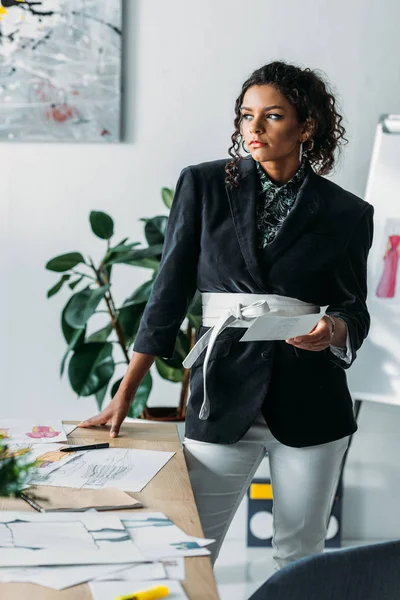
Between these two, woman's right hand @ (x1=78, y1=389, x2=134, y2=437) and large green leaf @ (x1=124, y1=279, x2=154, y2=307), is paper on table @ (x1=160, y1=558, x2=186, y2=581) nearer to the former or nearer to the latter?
woman's right hand @ (x1=78, y1=389, x2=134, y2=437)

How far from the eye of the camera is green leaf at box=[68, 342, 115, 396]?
2795 mm

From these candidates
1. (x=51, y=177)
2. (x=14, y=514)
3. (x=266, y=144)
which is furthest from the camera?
(x=51, y=177)

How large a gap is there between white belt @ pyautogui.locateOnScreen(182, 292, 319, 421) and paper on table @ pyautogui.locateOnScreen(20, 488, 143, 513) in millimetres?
347

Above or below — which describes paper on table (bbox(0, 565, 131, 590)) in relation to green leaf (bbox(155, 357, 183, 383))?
above

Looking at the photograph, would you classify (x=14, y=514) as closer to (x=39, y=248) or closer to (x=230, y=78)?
(x=39, y=248)

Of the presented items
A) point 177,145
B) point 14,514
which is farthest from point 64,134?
point 14,514

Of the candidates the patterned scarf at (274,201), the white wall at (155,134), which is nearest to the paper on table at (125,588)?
the patterned scarf at (274,201)

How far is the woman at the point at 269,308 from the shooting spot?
5.25 ft

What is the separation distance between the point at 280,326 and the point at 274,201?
35cm

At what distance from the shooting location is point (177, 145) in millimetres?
3162

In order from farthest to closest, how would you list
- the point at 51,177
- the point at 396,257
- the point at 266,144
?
the point at 51,177, the point at 396,257, the point at 266,144

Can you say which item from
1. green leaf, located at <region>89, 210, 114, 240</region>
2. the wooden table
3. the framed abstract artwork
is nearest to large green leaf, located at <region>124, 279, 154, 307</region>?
green leaf, located at <region>89, 210, 114, 240</region>

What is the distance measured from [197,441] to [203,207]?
18.1 inches

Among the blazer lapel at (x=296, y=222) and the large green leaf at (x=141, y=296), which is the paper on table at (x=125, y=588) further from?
the large green leaf at (x=141, y=296)
